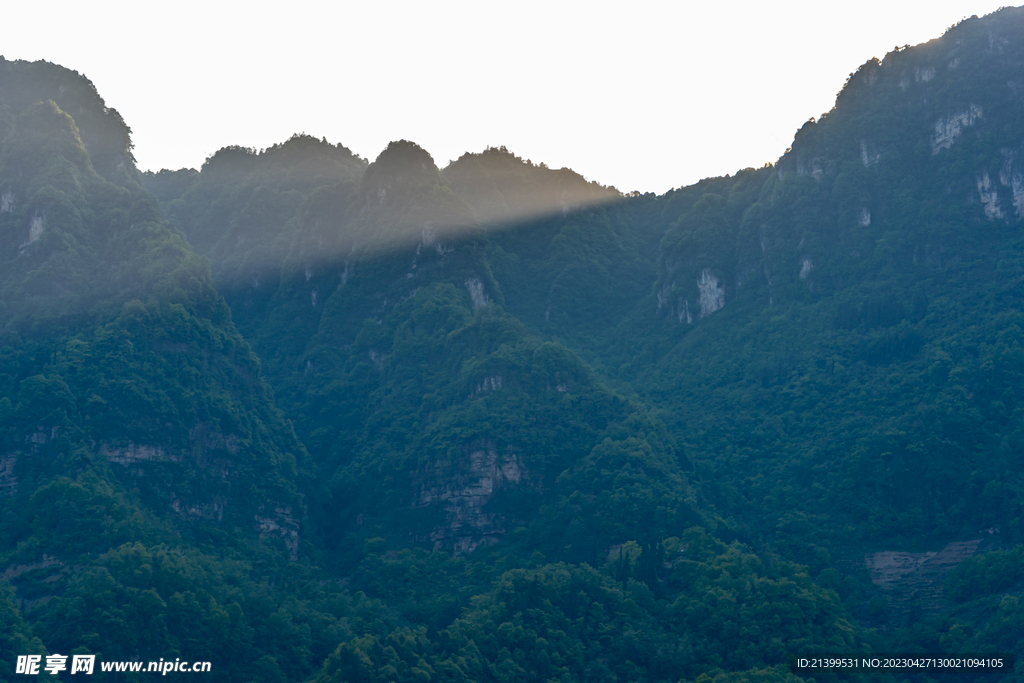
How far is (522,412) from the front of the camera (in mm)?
99625

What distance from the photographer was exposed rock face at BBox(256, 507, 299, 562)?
302 feet

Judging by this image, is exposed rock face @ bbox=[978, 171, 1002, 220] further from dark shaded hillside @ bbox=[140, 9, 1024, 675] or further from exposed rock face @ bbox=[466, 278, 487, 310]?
exposed rock face @ bbox=[466, 278, 487, 310]

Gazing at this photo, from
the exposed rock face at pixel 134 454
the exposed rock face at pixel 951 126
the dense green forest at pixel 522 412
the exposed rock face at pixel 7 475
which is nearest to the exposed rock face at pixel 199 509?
the dense green forest at pixel 522 412

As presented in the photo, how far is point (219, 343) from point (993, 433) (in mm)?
55125

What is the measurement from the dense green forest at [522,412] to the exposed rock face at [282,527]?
305 millimetres

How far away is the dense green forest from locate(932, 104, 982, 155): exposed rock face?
268 mm

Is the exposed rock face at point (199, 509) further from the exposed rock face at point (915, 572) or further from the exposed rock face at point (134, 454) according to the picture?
the exposed rock face at point (915, 572)

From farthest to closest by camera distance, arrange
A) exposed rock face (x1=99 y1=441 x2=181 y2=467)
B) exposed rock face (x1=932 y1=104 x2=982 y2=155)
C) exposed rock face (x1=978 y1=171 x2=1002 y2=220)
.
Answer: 1. exposed rock face (x1=932 y1=104 x2=982 y2=155)
2. exposed rock face (x1=978 y1=171 x2=1002 y2=220)
3. exposed rock face (x1=99 y1=441 x2=181 y2=467)

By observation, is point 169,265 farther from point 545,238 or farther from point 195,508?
point 545,238

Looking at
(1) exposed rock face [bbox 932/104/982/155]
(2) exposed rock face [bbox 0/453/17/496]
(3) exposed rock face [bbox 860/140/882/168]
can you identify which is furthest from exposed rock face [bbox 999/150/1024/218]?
(2) exposed rock face [bbox 0/453/17/496]

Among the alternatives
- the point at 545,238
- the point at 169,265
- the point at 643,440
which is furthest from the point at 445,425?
the point at 545,238

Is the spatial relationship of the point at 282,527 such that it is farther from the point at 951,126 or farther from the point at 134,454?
the point at 951,126

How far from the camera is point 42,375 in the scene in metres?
91.2

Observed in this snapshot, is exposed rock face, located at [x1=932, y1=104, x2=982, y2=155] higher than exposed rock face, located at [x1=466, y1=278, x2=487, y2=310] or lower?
higher
